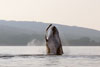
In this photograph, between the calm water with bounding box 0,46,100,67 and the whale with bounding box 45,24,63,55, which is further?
the whale with bounding box 45,24,63,55

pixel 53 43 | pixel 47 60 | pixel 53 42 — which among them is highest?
pixel 47 60

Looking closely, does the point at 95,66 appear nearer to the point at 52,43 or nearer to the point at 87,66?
the point at 87,66

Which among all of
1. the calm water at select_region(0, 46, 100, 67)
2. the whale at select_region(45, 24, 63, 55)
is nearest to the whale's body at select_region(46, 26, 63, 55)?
the whale at select_region(45, 24, 63, 55)

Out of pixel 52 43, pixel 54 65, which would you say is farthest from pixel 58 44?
pixel 54 65

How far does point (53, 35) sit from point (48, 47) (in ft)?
5.02

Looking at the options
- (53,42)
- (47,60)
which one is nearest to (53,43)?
(53,42)

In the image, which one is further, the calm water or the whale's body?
the whale's body

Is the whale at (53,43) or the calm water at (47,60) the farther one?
the whale at (53,43)

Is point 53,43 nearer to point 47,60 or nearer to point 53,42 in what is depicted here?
point 53,42

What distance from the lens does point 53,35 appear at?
50.2 m

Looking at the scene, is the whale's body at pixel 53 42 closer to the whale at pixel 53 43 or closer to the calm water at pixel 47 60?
the whale at pixel 53 43

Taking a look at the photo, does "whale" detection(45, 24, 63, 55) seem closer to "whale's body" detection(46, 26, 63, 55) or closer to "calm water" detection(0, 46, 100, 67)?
"whale's body" detection(46, 26, 63, 55)

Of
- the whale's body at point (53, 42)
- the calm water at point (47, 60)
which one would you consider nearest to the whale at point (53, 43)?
the whale's body at point (53, 42)

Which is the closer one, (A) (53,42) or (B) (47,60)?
(B) (47,60)
